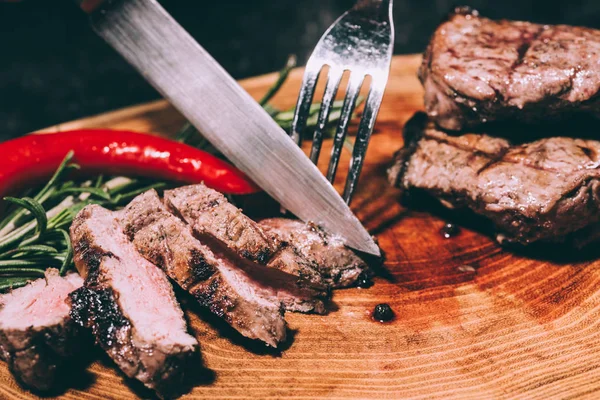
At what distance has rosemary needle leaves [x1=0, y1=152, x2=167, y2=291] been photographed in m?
2.98

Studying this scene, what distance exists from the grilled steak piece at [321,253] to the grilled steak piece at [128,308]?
2.22 feet

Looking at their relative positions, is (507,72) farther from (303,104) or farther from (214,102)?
(214,102)

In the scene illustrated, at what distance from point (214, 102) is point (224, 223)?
869mm

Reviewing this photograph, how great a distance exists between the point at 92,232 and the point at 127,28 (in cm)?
134

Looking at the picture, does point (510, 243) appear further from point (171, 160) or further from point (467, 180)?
point (171, 160)

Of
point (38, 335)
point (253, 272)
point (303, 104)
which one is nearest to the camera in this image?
point (38, 335)

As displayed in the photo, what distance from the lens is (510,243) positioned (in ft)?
11.4

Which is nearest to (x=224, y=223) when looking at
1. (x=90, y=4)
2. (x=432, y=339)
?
(x=432, y=339)

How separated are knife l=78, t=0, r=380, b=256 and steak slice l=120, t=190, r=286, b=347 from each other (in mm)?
595

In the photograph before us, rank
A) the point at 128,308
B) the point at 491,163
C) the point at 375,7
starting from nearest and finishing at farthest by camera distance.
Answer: the point at 128,308 < the point at 491,163 < the point at 375,7

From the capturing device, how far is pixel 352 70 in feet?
11.6

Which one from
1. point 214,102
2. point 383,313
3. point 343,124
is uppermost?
point 214,102

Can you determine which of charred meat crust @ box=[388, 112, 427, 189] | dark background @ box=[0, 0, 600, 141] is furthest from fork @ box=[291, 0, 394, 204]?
dark background @ box=[0, 0, 600, 141]

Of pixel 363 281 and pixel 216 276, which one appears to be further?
pixel 363 281
